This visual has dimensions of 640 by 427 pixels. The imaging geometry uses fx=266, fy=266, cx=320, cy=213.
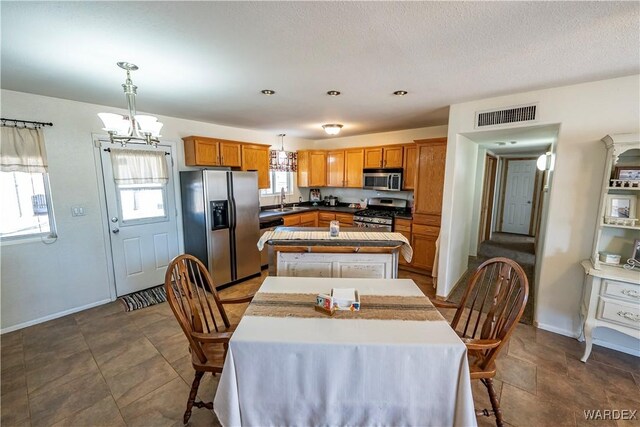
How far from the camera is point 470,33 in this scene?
1.58 meters

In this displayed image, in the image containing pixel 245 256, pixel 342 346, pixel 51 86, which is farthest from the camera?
pixel 245 256

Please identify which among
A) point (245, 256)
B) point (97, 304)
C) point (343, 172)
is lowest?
point (97, 304)

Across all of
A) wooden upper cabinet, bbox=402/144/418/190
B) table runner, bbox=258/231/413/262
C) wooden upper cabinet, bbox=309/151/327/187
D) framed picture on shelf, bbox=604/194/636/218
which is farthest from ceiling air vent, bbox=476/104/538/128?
wooden upper cabinet, bbox=309/151/327/187

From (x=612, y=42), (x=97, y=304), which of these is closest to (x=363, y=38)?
(x=612, y=42)

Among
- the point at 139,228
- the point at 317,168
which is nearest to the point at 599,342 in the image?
the point at 317,168

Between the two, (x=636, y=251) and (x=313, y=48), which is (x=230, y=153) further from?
(x=636, y=251)

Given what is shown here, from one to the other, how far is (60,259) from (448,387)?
3.98 meters

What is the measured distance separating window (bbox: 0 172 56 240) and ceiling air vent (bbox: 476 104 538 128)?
4768mm

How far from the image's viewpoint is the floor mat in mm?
3266

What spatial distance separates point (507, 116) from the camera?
2.74m

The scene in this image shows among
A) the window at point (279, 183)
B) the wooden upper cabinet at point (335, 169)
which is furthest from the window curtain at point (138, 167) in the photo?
the wooden upper cabinet at point (335, 169)

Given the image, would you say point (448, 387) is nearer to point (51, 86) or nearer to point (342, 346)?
point (342, 346)

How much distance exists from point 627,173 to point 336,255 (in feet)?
8.12

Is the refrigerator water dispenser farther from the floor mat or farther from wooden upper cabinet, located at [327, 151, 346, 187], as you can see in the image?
wooden upper cabinet, located at [327, 151, 346, 187]
